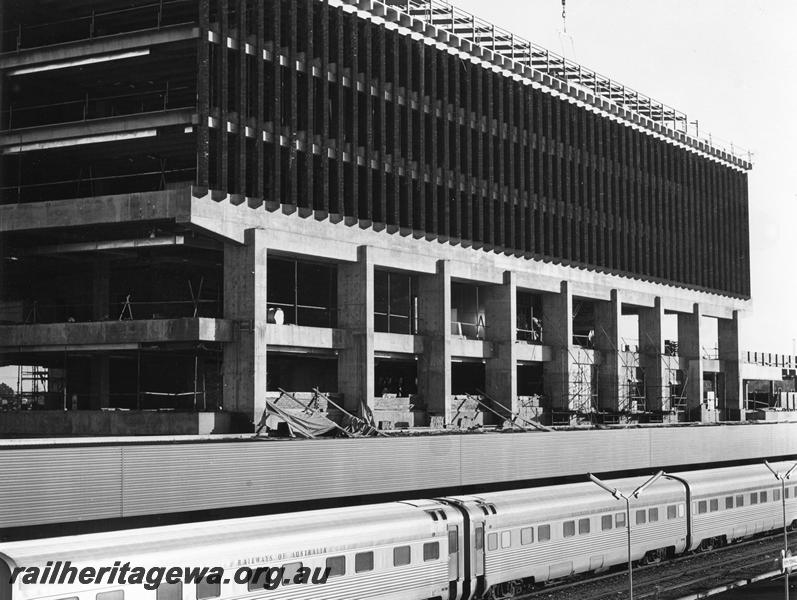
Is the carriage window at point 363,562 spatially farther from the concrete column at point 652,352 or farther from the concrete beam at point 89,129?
the concrete column at point 652,352

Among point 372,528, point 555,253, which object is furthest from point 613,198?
point 372,528

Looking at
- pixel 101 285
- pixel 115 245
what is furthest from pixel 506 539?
pixel 101 285

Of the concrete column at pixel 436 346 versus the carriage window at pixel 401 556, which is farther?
the concrete column at pixel 436 346

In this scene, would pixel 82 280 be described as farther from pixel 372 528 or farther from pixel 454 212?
pixel 372 528

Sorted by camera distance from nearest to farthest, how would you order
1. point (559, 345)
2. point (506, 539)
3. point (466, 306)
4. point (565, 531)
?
point (506, 539) < point (565, 531) < point (466, 306) < point (559, 345)

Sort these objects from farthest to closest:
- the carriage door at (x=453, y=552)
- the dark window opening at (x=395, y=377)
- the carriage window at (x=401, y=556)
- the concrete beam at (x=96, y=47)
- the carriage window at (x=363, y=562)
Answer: the dark window opening at (x=395, y=377), the concrete beam at (x=96, y=47), the carriage door at (x=453, y=552), the carriage window at (x=401, y=556), the carriage window at (x=363, y=562)

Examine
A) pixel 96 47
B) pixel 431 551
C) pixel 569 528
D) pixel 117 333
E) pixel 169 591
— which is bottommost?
pixel 569 528

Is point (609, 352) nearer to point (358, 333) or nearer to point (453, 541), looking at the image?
point (358, 333)

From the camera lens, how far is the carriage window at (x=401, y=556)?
91.6 feet

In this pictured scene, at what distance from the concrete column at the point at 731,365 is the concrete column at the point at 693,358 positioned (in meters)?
5.50

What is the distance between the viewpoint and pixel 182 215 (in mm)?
45969

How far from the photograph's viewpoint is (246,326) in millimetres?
48156

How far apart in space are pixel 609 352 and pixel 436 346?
769 inches

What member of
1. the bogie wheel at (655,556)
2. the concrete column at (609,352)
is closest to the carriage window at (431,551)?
the bogie wheel at (655,556)
